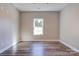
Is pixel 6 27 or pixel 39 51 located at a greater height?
pixel 6 27

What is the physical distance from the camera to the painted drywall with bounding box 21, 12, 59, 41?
819 cm

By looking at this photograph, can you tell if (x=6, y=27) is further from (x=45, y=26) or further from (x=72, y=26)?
(x=45, y=26)

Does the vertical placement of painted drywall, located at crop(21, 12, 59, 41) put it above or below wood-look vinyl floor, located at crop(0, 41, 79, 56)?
above

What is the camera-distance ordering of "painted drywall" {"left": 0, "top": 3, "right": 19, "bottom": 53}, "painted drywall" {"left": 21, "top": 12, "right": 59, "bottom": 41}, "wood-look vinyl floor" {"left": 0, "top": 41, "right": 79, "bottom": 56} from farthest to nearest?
"painted drywall" {"left": 21, "top": 12, "right": 59, "bottom": 41}, "painted drywall" {"left": 0, "top": 3, "right": 19, "bottom": 53}, "wood-look vinyl floor" {"left": 0, "top": 41, "right": 79, "bottom": 56}

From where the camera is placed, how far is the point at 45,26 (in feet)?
27.4

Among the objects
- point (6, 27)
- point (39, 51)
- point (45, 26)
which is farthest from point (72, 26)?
point (45, 26)

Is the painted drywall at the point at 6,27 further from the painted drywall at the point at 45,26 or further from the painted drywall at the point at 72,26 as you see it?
the painted drywall at the point at 45,26

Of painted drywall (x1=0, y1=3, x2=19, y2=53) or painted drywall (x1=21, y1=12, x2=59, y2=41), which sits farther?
painted drywall (x1=21, y1=12, x2=59, y2=41)

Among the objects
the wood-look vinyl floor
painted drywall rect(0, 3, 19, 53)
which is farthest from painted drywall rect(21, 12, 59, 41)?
painted drywall rect(0, 3, 19, 53)

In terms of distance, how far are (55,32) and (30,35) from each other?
5.09 ft

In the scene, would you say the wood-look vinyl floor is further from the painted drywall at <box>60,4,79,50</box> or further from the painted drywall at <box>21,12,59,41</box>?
the painted drywall at <box>21,12,59,41</box>

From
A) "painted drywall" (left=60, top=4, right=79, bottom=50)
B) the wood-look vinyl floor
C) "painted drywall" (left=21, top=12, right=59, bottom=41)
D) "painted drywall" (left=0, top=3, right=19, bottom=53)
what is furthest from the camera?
"painted drywall" (left=21, top=12, right=59, bottom=41)

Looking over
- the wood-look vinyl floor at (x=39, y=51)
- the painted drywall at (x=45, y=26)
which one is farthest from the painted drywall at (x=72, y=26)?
the painted drywall at (x=45, y=26)

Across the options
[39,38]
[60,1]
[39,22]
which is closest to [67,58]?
[60,1]
